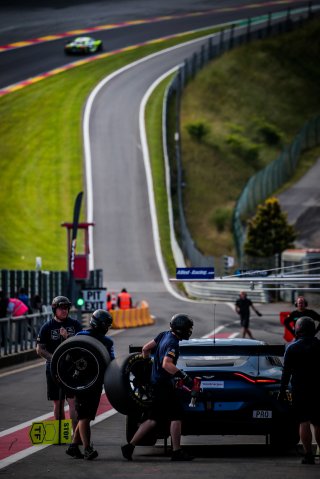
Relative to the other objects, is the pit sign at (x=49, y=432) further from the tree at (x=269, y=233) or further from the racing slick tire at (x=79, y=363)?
the tree at (x=269, y=233)

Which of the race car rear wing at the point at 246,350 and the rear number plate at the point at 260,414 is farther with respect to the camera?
the race car rear wing at the point at 246,350

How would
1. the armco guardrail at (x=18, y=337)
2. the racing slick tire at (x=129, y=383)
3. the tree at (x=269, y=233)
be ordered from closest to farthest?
the racing slick tire at (x=129, y=383) < the armco guardrail at (x=18, y=337) < the tree at (x=269, y=233)

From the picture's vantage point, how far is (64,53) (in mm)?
97562

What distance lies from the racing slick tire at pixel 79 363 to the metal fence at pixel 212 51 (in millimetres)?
54972

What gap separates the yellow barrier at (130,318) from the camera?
4275 cm

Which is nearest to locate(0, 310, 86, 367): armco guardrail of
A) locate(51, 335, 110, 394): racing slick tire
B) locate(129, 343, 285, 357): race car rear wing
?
locate(51, 335, 110, 394): racing slick tire

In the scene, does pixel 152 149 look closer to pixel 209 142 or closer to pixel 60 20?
pixel 209 142

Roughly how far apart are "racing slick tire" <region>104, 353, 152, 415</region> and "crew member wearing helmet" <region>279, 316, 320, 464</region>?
1.41 metres

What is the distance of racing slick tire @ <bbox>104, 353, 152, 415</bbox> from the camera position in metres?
12.3

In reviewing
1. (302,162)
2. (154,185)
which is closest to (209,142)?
(302,162)

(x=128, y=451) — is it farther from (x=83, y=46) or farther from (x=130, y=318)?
(x=83, y=46)

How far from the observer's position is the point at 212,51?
9806cm

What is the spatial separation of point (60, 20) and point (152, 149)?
17718 mm

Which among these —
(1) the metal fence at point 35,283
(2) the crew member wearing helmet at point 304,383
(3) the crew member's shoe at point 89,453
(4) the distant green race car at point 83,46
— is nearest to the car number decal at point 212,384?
(2) the crew member wearing helmet at point 304,383
